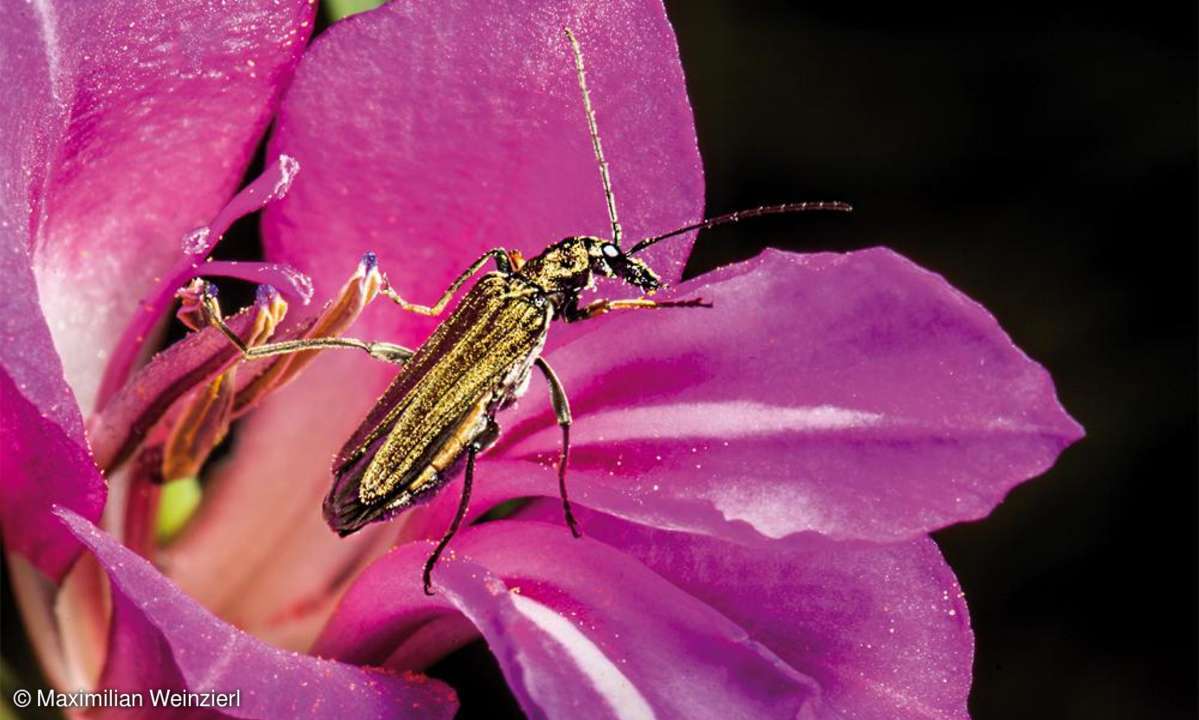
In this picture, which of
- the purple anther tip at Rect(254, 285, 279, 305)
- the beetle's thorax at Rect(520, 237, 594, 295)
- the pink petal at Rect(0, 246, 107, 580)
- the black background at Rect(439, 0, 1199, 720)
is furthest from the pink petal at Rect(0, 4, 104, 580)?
the black background at Rect(439, 0, 1199, 720)

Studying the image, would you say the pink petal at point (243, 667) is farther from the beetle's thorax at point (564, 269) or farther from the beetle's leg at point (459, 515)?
the beetle's thorax at point (564, 269)

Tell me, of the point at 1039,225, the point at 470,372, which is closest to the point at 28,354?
the point at 470,372

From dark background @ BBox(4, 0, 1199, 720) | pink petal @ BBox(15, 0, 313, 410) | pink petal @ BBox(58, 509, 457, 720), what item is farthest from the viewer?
dark background @ BBox(4, 0, 1199, 720)

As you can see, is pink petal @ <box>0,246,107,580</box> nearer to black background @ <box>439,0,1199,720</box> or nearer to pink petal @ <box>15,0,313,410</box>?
pink petal @ <box>15,0,313,410</box>

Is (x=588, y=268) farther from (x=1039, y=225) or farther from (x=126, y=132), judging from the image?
(x=1039, y=225)

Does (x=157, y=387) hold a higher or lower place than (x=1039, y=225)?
higher

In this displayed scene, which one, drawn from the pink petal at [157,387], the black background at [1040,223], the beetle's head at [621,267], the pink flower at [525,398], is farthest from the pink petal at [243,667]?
the black background at [1040,223]
